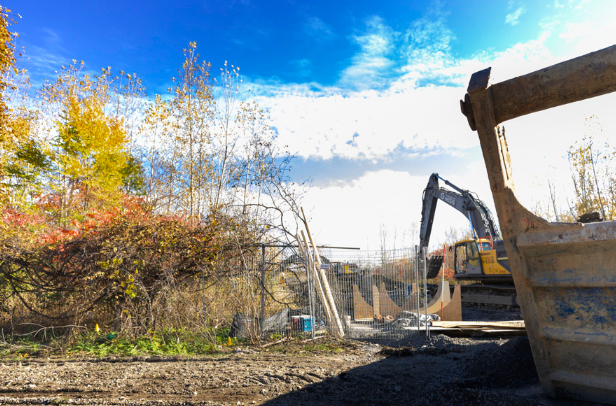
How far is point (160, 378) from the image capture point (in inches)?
197

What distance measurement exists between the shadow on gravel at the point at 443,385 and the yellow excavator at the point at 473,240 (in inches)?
370

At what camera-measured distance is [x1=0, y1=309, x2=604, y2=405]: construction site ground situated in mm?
4039

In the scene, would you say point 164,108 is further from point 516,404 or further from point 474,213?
point 516,404

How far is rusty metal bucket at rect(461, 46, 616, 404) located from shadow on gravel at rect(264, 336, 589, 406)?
40 centimetres

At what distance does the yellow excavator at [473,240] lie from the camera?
541 inches

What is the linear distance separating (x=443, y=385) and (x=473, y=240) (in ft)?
37.4

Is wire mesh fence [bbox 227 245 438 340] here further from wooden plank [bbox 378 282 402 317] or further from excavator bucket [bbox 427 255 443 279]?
excavator bucket [bbox 427 255 443 279]

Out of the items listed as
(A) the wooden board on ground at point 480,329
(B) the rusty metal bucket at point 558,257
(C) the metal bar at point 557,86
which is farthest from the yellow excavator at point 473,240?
(C) the metal bar at point 557,86

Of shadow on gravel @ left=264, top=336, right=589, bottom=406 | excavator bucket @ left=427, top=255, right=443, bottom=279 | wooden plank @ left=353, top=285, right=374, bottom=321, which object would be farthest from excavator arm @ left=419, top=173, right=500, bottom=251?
shadow on gravel @ left=264, top=336, right=589, bottom=406

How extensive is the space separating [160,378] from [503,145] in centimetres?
511

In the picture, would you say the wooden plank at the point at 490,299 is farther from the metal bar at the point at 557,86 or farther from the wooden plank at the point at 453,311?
the metal bar at the point at 557,86

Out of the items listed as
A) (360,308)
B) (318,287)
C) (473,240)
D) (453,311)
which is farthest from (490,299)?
(318,287)

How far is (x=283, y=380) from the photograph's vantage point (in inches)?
186

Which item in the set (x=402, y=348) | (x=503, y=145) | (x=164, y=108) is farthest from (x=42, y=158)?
(x=503, y=145)
